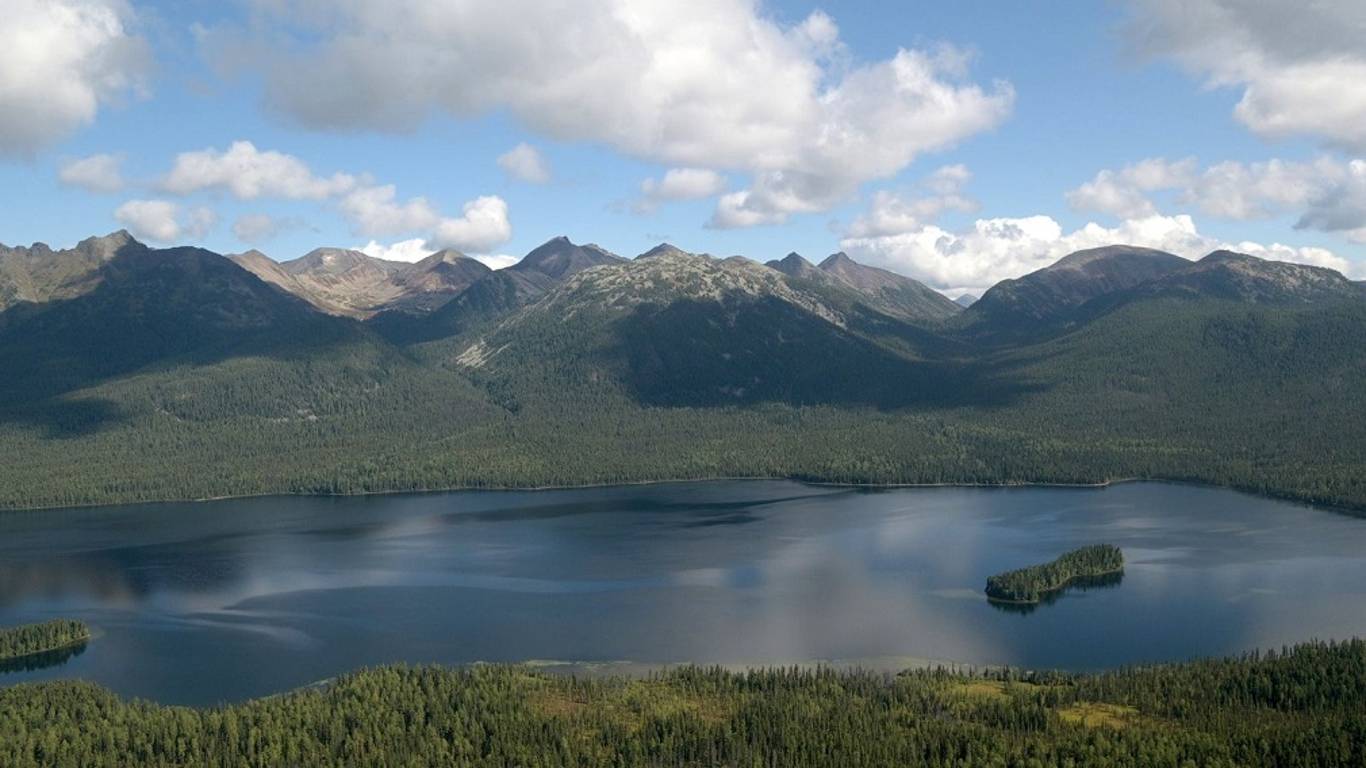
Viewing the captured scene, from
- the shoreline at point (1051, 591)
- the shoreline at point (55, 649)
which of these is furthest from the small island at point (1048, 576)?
the shoreline at point (55, 649)

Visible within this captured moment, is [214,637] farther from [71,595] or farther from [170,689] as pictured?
[71,595]

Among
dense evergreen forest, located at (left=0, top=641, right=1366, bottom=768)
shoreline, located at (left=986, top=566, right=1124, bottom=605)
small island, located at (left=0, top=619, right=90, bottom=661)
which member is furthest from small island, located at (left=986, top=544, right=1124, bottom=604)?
small island, located at (left=0, top=619, right=90, bottom=661)

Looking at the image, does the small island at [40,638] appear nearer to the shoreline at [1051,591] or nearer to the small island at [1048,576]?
the shoreline at [1051,591]

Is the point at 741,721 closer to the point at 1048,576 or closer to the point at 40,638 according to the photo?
the point at 1048,576

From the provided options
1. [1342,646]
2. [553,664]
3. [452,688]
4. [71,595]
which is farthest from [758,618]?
[71,595]

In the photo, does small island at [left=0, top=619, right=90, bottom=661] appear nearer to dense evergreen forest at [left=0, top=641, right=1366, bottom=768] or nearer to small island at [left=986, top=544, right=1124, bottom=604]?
dense evergreen forest at [left=0, top=641, right=1366, bottom=768]

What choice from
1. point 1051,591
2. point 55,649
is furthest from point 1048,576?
point 55,649
